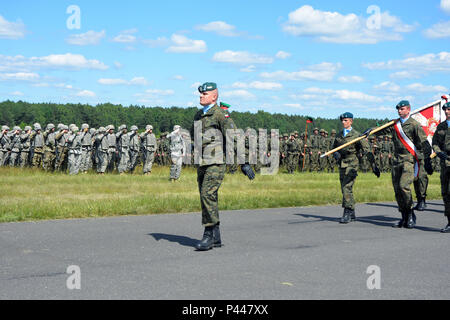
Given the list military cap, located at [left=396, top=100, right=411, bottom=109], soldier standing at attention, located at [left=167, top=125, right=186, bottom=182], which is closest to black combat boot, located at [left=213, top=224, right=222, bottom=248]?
military cap, located at [left=396, top=100, right=411, bottom=109]

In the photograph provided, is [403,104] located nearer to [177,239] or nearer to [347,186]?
[347,186]

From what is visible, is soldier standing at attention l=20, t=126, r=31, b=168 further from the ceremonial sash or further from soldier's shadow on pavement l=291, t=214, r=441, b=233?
the ceremonial sash

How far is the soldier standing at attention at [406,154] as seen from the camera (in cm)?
1151

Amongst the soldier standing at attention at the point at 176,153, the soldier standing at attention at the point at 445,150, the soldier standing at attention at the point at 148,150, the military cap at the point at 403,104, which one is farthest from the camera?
the soldier standing at attention at the point at 148,150

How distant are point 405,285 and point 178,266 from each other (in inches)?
96.5

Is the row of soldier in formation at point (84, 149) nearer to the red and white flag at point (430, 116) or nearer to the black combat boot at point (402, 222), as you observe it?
the red and white flag at point (430, 116)

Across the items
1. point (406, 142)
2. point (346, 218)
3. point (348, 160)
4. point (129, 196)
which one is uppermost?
point (406, 142)

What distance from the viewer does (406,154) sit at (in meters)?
11.6

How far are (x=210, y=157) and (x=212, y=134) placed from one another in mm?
301

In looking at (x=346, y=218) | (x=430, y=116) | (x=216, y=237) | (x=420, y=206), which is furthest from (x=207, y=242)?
(x=420, y=206)

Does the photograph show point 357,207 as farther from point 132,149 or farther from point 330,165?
point 330,165

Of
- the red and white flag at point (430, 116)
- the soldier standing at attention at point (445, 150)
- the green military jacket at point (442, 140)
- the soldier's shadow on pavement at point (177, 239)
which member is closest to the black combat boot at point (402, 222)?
the soldier standing at attention at point (445, 150)

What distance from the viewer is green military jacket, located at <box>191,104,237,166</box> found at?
8562 mm

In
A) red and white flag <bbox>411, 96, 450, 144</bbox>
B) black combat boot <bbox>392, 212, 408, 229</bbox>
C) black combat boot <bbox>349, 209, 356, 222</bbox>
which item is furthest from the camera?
red and white flag <bbox>411, 96, 450, 144</bbox>
